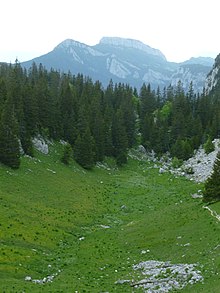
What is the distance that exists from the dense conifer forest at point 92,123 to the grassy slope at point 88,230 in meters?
7.07

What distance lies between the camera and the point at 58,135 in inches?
3866

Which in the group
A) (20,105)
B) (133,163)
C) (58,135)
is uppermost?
(20,105)

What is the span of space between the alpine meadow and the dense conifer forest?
0.30 metres

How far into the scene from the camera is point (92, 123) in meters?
106

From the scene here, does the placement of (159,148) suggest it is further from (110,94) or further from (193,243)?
(193,243)

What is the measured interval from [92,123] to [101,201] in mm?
43500

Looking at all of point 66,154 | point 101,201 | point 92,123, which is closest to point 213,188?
point 101,201

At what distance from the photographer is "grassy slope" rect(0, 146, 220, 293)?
3234 centimetres

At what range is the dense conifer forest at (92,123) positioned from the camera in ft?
259

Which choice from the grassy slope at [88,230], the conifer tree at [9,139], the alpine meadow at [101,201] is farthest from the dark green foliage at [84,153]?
the conifer tree at [9,139]

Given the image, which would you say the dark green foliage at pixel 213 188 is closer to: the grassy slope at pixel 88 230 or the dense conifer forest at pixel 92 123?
the grassy slope at pixel 88 230

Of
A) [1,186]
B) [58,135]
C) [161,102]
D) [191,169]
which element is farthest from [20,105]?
[161,102]

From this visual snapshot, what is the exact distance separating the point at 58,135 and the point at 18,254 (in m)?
63.6

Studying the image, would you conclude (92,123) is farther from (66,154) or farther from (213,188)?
(213,188)
